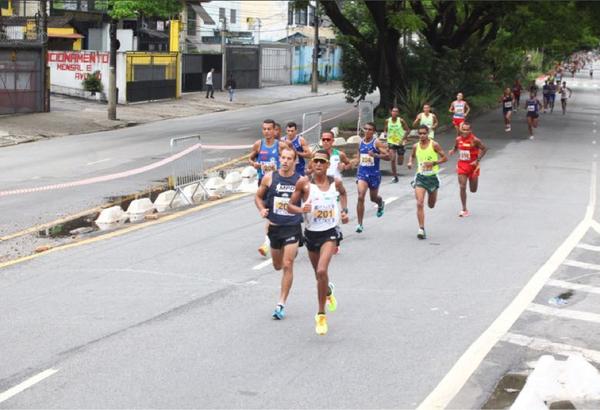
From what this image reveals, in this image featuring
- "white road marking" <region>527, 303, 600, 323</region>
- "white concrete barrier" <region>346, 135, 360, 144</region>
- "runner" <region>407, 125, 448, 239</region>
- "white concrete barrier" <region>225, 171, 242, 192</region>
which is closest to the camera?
"white road marking" <region>527, 303, 600, 323</region>

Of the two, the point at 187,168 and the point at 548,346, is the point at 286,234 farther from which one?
the point at 187,168

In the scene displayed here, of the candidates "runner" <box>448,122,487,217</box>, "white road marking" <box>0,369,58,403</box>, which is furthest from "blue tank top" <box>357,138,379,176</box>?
"white road marking" <box>0,369,58,403</box>

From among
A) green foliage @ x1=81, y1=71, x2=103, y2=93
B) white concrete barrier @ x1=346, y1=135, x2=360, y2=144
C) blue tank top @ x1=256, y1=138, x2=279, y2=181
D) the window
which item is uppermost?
the window

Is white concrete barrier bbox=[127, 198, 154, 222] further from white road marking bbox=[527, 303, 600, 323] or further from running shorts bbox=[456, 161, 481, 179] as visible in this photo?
white road marking bbox=[527, 303, 600, 323]

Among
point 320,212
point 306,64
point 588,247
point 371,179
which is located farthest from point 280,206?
point 306,64

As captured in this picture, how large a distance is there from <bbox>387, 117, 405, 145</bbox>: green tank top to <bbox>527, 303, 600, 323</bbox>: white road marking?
1231 cm

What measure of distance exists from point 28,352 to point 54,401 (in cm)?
154

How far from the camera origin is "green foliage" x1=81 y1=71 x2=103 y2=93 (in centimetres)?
4850

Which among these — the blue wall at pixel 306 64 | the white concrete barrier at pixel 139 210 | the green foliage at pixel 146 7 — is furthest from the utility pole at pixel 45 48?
the blue wall at pixel 306 64

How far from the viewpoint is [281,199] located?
36.2 ft

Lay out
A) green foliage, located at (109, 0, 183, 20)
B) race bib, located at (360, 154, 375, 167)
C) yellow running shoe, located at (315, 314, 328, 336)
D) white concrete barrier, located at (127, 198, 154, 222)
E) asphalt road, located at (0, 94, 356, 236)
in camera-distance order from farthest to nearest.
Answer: green foliage, located at (109, 0, 183, 20) → asphalt road, located at (0, 94, 356, 236) → white concrete barrier, located at (127, 198, 154, 222) → race bib, located at (360, 154, 375, 167) → yellow running shoe, located at (315, 314, 328, 336)

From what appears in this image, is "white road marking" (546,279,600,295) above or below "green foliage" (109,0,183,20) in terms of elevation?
below

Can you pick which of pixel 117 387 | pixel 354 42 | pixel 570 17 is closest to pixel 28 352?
pixel 117 387

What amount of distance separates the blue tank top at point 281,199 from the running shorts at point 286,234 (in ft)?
0.19
